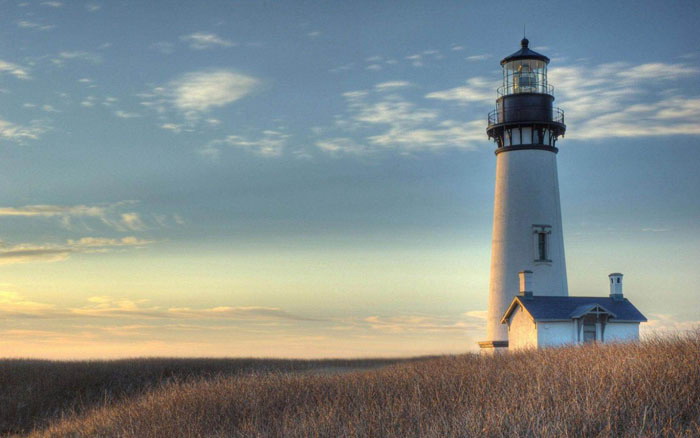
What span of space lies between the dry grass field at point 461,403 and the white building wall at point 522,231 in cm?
1052

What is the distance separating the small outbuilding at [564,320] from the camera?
27.2m

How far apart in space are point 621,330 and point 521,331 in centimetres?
423

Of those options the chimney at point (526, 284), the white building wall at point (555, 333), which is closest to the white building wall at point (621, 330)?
the white building wall at point (555, 333)

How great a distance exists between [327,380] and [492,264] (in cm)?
1569

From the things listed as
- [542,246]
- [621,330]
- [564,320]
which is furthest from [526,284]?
[621,330]

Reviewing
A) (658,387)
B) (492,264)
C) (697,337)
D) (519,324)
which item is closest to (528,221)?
(492,264)

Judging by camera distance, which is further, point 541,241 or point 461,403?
point 541,241

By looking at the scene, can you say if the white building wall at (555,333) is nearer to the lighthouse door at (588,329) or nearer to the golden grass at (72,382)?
the lighthouse door at (588,329)

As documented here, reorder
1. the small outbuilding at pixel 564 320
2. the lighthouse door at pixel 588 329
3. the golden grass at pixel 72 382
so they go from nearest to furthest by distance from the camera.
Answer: the golden grass at pixel 72 382 < the small outbuilding at pixel 564 320 < the lighthouse door at pixel 588 329

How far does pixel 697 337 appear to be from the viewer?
15656 millimetres

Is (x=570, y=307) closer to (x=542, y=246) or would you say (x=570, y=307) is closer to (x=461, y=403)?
(x=542, y=246)

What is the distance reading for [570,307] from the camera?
2806 centimetres

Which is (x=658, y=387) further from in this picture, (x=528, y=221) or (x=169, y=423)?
(x=528, y=221)

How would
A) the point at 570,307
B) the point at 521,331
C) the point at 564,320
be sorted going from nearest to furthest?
the point at 564,320, the point at 570,307, the point at 521,331
